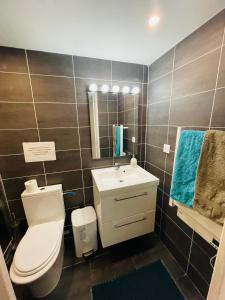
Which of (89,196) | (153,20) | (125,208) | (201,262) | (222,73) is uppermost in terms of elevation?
(153,20)

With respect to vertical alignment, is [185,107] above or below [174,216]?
above

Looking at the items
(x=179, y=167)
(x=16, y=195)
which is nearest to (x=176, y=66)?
(x=179, y=167)

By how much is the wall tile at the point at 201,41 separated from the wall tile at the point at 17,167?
188 cm

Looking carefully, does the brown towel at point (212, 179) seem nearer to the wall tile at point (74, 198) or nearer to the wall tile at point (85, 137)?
the wall tile at point (85, 137)

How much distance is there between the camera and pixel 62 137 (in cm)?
161

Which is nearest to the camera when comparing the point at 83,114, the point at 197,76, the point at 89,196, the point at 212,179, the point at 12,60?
the point at 212,179

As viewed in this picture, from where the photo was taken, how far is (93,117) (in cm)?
169

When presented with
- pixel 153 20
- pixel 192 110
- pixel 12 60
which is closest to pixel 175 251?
pixel 192 110

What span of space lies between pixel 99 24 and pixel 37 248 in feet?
6.52

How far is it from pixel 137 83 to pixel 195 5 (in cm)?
93

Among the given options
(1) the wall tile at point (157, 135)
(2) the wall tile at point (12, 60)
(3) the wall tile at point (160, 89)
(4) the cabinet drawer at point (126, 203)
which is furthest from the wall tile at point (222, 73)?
(2) the wall tile at point (12, 60)

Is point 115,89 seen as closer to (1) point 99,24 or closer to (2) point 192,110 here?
(1) point 99,24

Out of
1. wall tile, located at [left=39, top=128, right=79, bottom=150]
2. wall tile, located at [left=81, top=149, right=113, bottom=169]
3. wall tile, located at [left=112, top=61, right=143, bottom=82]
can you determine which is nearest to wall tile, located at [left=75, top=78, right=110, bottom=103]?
wall tile, located at [left=112, top=61, right=143, bottom=82]

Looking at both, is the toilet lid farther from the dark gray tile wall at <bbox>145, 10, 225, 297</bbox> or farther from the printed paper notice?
the dark gray tile wall at <bbox>145, 10, 225, 297</bbox>
